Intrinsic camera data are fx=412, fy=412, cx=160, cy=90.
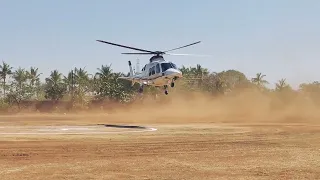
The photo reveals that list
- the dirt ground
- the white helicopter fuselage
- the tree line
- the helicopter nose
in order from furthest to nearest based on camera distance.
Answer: the tree line, the white helicopter fuselage, the helicopter nose, the dirt ground

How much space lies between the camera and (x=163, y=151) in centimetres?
1845

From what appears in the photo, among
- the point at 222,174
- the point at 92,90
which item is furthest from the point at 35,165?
the point at 92,90

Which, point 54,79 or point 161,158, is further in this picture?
point 54,79

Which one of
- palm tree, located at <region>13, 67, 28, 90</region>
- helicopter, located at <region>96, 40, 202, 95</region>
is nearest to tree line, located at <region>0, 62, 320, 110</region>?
palm tree, located at <region>13, 67, 28, 90</region>

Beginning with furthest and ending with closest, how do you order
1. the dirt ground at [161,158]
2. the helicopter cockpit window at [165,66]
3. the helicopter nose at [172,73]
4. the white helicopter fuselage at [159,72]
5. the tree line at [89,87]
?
the tree line at [89,87], the helicopter cockpit window at [165,66], the white helicopter fuselage at [159,72], the helicopter nose at [172,73], the dirt ground at [161,158]

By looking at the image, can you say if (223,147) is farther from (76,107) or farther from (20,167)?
(76,107)

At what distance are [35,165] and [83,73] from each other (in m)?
98.2

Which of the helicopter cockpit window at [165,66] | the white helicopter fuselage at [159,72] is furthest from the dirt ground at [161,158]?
the helicopter cockpit window at [165,66]

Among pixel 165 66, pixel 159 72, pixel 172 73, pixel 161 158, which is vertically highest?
pixel 165 66

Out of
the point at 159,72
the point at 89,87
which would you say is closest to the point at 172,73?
the point at 159,72

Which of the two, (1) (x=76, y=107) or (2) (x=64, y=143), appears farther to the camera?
(1) (x=76, y=107)

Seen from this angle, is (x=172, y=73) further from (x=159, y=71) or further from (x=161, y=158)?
(x=161, y=158)

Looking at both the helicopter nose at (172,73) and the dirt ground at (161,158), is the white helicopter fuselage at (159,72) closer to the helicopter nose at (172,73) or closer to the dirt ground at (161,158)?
the helicopter nose at (172,73)

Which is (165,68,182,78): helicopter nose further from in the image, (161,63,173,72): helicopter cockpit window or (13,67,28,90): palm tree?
(13,67,28,90): palm tree
